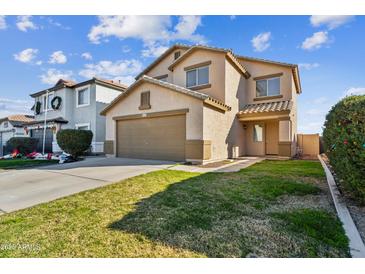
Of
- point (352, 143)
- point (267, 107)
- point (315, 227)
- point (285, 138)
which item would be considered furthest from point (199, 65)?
point (315, 227)

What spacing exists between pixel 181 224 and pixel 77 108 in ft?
63.6

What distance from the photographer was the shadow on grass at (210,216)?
3176mm

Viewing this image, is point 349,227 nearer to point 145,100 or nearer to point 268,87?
point 145,100

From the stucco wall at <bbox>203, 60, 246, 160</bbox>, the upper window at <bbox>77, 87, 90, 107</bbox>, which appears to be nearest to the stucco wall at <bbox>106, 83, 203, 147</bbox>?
the stucco wall at <bbox>203, 60, 246, 160</bbox>

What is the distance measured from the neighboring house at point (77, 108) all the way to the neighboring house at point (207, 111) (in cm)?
382

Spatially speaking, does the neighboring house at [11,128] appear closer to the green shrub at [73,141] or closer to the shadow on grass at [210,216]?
the green shrub at [73,141]

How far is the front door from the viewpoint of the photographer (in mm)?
15742

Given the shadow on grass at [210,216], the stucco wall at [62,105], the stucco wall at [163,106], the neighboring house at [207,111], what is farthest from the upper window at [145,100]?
the stucco wall at [62,105]

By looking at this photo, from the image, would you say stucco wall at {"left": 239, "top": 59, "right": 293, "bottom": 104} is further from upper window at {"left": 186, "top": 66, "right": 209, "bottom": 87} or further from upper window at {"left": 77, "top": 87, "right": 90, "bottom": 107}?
upper window at {"left": 77, "top": 87, "right": 90, "bottom": 107}

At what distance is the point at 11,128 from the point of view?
24.6m

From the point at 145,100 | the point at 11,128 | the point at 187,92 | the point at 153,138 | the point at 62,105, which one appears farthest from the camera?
the point at 11,128

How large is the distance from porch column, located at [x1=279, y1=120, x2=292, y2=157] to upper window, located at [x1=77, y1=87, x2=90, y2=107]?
1617cm

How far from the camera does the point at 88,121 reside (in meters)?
18.8
